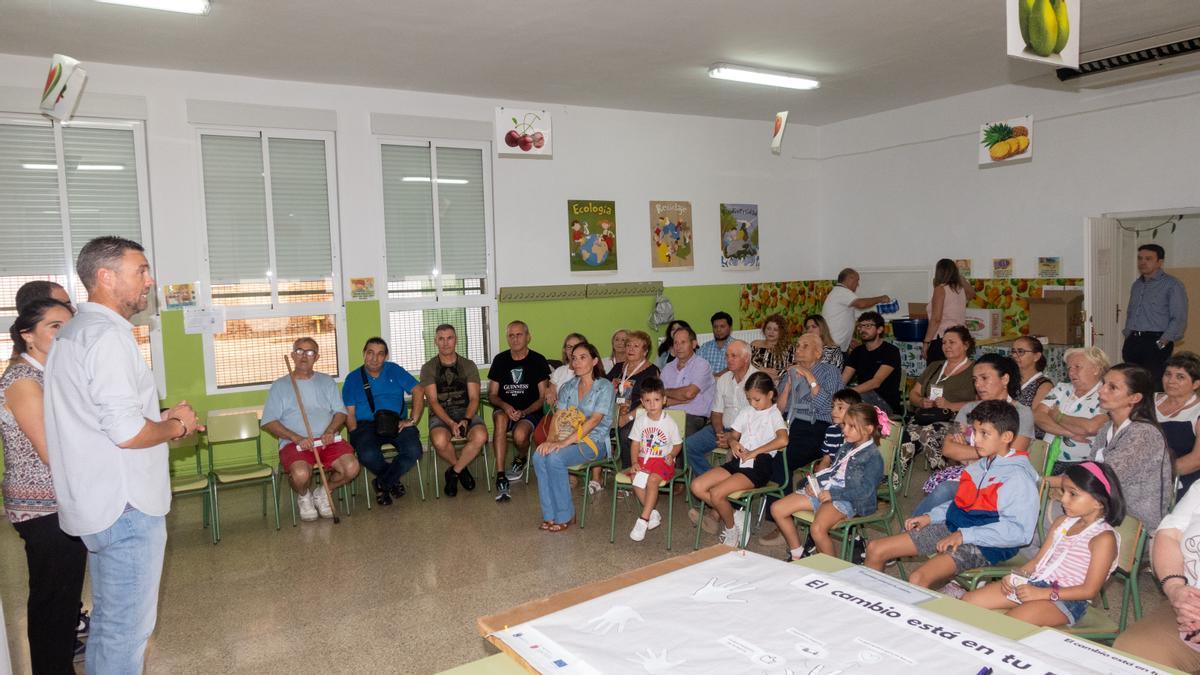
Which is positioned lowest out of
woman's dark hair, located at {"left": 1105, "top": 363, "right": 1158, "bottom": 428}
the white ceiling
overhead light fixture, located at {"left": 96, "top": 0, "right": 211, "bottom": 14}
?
woman's dark hair, located at {"left": 1105, "top": 363, "right": 1158, "bottom": 428}

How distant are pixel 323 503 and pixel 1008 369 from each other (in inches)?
183

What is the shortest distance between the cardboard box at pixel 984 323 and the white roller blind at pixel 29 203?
8.69m

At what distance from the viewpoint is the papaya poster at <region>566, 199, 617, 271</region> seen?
880 cm

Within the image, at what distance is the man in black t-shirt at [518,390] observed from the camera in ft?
21.9

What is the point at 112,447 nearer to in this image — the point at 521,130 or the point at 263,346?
the point at 521,130

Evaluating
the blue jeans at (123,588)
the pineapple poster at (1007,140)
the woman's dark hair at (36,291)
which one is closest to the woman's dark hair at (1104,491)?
the blue jeans at (123,588)

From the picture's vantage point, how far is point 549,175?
8625 mm

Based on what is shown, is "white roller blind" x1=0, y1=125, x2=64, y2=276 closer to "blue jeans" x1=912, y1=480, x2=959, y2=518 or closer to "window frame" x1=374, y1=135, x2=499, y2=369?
"window frame" x1=374, y1=135, x2=499, y2=369

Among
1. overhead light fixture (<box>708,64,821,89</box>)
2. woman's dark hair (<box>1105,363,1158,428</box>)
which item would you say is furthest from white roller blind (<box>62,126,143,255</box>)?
woman's dark hair (<box>1105,363,1158,428</box>)

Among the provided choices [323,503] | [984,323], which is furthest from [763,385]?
[984,323]

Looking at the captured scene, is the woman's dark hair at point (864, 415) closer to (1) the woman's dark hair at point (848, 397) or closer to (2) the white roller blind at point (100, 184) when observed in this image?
(1) the woman's dark hair at point (848, 397)

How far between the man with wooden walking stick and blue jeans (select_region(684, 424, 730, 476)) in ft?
8.09

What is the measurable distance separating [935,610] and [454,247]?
6.74 m

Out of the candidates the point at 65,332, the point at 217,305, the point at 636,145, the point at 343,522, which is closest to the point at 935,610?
the point at 65,332
